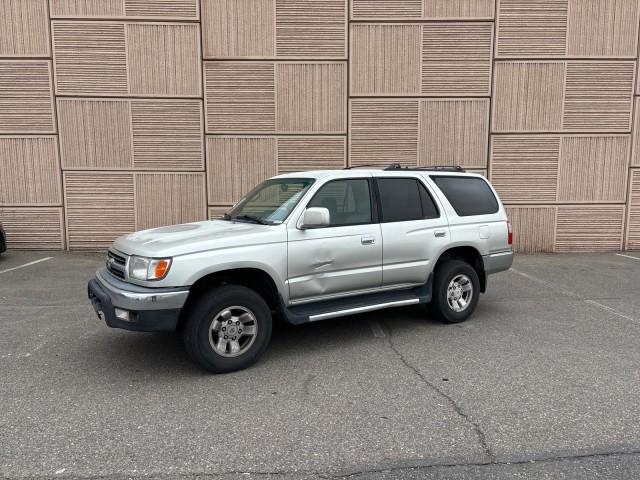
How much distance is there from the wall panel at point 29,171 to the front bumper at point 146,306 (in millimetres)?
8161

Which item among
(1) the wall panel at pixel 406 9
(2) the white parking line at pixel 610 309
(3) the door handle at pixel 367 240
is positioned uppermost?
(1) the wall panel at pixel 406 9

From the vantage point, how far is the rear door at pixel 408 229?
5254mm

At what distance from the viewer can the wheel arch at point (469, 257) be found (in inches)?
233

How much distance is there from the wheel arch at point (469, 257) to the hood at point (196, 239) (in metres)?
2.38

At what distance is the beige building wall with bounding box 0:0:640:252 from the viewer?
10492mm

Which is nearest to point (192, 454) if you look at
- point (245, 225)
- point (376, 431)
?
point (376, 431)

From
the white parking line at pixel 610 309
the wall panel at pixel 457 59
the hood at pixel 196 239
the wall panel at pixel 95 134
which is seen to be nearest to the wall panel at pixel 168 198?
the wall panel at pixel 95 134

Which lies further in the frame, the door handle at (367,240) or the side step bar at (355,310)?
the door handle at (367,240)

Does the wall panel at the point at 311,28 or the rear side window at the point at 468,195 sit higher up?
the wall panel at the point at 311,28

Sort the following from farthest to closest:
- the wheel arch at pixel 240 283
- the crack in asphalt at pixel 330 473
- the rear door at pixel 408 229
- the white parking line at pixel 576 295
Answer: the white parking line at pixel 576 295 → the rear door at pixel 408 229 → the wheel arch at pixel 240 283 → the crack in asphalt at pixel 330 473

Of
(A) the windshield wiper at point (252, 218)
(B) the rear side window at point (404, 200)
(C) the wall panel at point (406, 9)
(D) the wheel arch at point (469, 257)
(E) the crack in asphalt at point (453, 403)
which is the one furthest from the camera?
(C) the wall panel at point (406, 9)

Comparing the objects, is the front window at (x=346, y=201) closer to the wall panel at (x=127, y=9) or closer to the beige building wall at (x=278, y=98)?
the beige building wall at (x=278, y=98)

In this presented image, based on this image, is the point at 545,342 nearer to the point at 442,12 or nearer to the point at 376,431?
the point at 376,431

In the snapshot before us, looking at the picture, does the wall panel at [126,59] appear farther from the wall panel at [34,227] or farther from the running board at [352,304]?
the running board at [352,304]
